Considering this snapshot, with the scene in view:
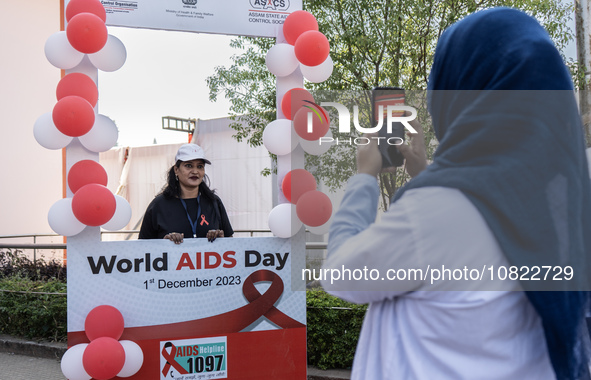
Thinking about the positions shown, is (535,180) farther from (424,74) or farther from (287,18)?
(424,74)

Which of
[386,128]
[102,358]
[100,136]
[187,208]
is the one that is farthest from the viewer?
[187,208]

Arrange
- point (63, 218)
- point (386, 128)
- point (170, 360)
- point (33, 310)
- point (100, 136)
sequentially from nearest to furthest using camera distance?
point (386, 128) < point (63, 218) < point (100, 136) < point (170, 360) < point (33, 310)


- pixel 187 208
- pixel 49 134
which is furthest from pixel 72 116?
pixel 187 208

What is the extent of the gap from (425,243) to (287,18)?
3.31 metres

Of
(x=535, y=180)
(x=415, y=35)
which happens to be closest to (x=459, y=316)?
(x=535, y=180)

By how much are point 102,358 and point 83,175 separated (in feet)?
3.74

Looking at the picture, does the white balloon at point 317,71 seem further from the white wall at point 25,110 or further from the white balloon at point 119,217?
the white wall at point 25,110

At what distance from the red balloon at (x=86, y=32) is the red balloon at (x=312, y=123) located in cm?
138

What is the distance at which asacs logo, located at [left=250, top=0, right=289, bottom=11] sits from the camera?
402cm

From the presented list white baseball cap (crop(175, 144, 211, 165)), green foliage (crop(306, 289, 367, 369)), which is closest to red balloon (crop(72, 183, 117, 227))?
white baseball cap (crop(175, 144, 211, 165))

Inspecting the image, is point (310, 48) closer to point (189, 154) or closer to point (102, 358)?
point (189, 154)

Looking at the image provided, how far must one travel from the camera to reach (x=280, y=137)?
13.0 feet

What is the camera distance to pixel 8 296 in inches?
257

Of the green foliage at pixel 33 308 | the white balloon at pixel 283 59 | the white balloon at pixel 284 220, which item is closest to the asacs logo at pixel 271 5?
the white balloon at pixel 283 59
